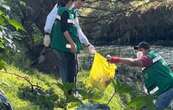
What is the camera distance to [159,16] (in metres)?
28.6

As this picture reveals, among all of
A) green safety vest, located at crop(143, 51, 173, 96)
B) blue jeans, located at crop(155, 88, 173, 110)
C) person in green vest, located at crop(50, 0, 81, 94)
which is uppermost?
person in green vest, located at crop(50, 0, 81, 94)

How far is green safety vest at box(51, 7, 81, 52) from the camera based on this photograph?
24.4 feet

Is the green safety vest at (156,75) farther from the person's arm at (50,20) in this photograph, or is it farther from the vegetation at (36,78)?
the person's arm at (50,20)

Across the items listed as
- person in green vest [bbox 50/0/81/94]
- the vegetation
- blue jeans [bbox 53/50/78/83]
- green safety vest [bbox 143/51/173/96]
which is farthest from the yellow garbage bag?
green safety vest [bbox 143/51/173/96]

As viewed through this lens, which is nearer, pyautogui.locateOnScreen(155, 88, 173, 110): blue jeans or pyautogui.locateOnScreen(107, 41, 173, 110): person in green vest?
pyautogui.locateOnScreen(107, 41, 173, 110): person in green vest

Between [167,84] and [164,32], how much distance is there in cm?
2116

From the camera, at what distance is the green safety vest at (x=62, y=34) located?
7.43 m

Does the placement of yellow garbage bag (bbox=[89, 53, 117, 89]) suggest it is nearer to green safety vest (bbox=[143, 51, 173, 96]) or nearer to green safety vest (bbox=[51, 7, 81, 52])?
green safety vest (bbox=[51, 7, 81, 52])

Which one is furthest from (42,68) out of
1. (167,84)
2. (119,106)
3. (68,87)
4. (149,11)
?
(149,11)

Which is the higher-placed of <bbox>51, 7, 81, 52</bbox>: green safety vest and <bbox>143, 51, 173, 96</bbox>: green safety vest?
<bbox>51, 7, 81, 52</bbox>: green safety vest

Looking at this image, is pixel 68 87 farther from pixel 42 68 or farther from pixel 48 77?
pixel 42 68

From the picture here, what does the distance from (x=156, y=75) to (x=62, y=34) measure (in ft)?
4.85

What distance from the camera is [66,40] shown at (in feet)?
24.7

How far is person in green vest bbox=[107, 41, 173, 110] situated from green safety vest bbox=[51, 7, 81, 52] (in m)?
0.78
